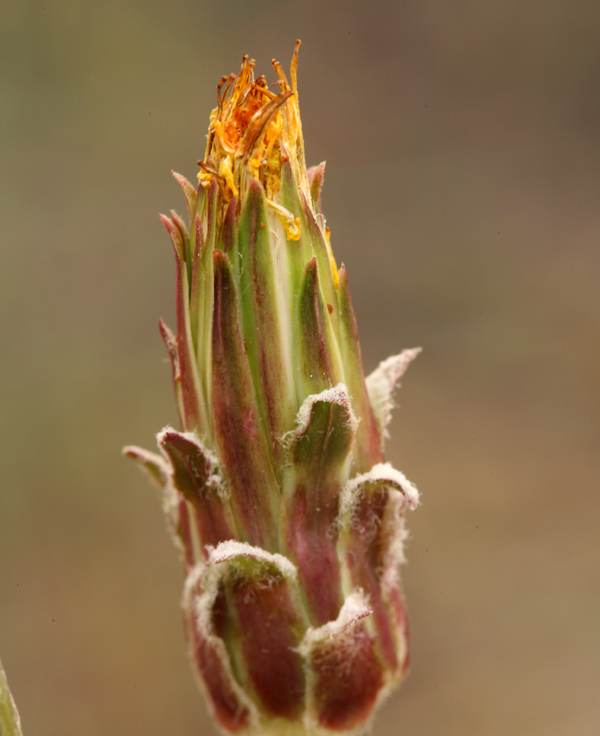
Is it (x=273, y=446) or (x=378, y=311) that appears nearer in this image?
(x=273, y=446)

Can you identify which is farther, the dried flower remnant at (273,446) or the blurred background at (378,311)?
the blurred background at (378,311)

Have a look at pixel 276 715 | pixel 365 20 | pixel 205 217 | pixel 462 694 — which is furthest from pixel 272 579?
pixel 365 20

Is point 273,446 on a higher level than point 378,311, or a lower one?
lower

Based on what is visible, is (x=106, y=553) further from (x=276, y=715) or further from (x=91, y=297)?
(x=276, y=715)

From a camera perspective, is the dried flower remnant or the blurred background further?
the blurred background
